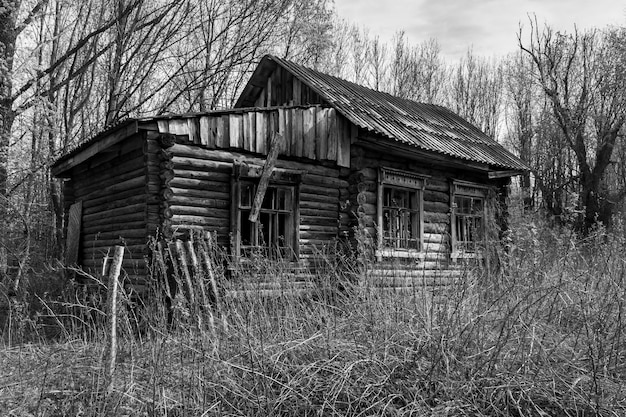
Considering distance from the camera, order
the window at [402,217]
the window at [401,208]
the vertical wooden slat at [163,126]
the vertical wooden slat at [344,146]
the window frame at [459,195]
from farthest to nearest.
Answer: the window frame at [459,195], the window at [402,217], the window at [401,208], the vertical wooden slat at [344,146], the vertical wooden slat at [163,126]

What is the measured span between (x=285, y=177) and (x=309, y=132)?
41.8 inches

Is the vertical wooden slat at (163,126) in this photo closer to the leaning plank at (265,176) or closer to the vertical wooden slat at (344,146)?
the leaning plank at (265,176)

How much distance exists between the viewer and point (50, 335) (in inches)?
331

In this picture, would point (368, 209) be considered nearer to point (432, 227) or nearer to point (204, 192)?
point (432, 227)

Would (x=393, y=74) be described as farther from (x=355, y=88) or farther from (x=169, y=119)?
(x=169, y=119)

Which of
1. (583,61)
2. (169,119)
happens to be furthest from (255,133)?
(583,61)

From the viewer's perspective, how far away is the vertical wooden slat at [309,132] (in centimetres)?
986

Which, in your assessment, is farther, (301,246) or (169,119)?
(301,246)

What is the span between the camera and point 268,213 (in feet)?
31.6

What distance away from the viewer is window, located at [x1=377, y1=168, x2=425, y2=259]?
1120 centimetres

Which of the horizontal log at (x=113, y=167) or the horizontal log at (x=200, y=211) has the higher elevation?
the horizontal log at (x=113, y=167)

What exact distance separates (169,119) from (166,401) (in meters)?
5.56

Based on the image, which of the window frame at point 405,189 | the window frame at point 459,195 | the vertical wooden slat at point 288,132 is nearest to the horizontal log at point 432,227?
the window frame at point 405,189

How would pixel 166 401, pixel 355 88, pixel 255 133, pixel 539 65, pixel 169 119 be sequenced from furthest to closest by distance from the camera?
pixel 539 65 < pixel 355 88 < pixel 255 133 < pixel 169 119 < pixel 166 401
